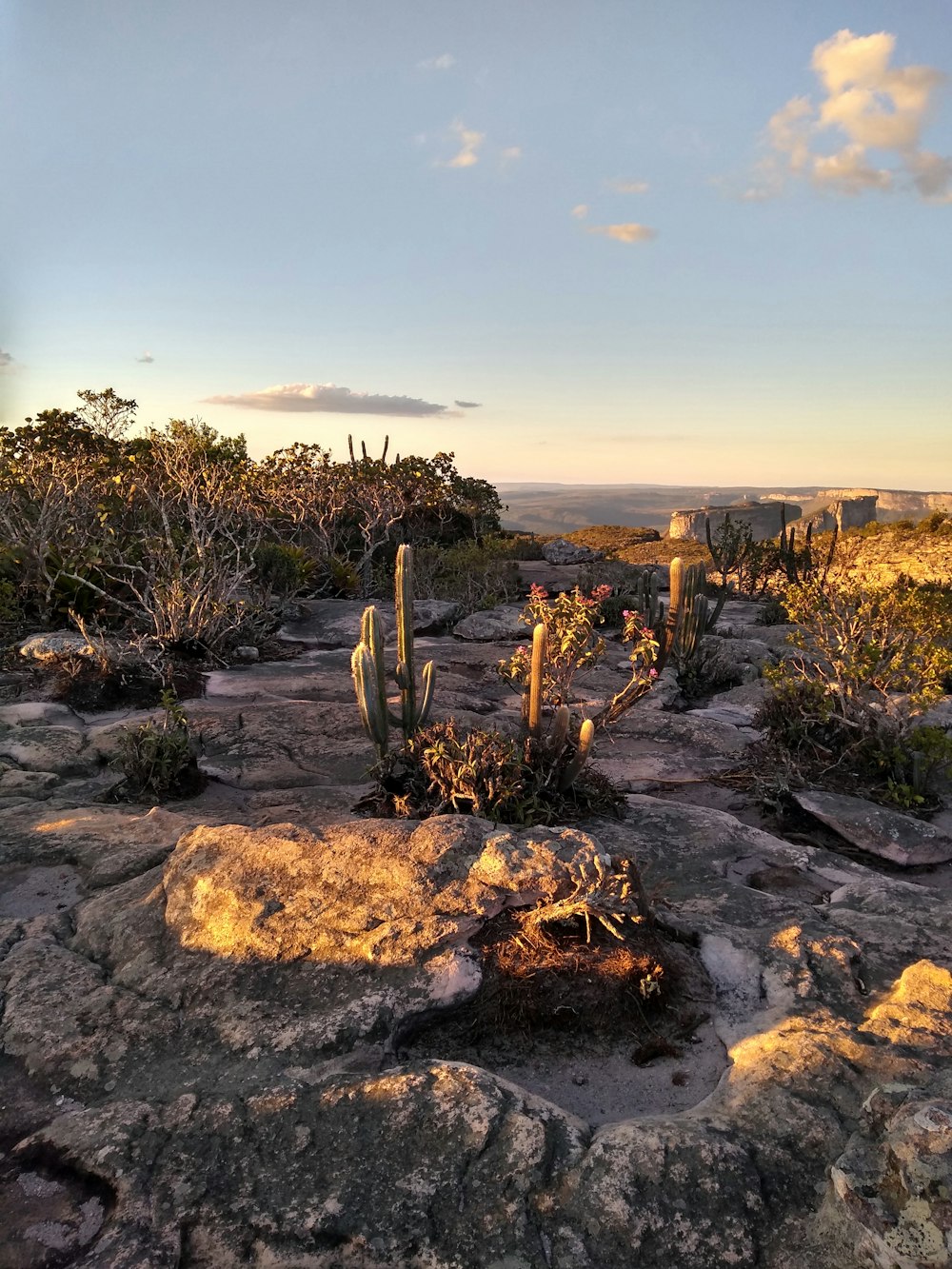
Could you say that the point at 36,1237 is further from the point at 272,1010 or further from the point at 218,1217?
the point at 272,1010

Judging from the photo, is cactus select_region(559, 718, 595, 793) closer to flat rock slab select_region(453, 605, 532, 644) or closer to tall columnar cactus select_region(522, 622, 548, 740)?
tall columnar cactus select_region(522, 622, 548, 740)

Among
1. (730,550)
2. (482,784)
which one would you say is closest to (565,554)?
(730,550)

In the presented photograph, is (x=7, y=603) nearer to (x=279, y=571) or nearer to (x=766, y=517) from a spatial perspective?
(x=279, y=571)

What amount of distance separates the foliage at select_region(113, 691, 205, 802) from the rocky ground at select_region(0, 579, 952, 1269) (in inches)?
43.6

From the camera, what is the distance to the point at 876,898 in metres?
4.67

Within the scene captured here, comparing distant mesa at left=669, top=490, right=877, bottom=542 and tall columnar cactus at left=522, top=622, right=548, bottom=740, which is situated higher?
distant mesa at left=669, top=490, right=877, bottom=542

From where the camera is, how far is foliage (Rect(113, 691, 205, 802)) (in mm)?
7039

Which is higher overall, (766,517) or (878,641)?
(766,517)

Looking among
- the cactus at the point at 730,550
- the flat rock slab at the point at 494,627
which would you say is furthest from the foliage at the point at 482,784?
the cactus at the point at 730,550

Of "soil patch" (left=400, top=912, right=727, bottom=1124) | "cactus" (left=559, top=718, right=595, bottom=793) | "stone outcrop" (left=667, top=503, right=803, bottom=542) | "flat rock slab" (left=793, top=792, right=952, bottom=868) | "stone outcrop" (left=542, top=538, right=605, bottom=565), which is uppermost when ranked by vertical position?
"stone outcrop" (left=667, top=503, right=803, bottom=542)

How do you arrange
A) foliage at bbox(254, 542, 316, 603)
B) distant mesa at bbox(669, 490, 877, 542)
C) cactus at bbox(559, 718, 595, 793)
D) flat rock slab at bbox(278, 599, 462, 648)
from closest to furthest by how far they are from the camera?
cactus at bbox(559, 718, 595, 793) → flat rock slab at bbox(278, 599, 462, 648) → foliage at bbox(254, 542, 316, 603) → distant mesa at bbox(669, 490, 877, 542)

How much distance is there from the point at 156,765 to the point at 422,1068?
4951 millimetres

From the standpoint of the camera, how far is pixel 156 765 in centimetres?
713

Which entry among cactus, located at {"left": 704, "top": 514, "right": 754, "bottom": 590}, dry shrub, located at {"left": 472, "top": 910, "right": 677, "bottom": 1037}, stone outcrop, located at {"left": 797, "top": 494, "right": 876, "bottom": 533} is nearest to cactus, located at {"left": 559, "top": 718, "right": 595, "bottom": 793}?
dry shrub, located at {"left": 472, "top": 910, "right": 677, "bottom": 1037}
